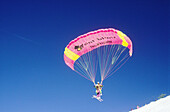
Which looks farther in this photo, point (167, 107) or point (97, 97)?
point (97, 97)

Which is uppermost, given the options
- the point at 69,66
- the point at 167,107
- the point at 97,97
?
the point at 69,66

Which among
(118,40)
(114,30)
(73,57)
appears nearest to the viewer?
(114,30)

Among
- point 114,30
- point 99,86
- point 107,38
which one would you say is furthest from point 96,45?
point 99,86

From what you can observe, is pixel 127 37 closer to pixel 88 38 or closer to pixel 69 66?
pixel 88 38

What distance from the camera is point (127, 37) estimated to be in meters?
18.1

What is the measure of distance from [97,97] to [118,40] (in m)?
5.49

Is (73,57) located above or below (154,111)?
above

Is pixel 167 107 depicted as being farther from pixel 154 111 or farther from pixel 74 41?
pixel 74 41

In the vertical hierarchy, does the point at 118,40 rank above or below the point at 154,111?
above

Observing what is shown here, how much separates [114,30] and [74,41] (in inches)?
143

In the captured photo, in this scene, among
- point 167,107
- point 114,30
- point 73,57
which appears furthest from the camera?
point 73,57

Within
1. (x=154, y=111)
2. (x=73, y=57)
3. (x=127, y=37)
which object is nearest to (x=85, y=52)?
(x=73, y=57)

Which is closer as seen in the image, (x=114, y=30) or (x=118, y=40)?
(x=114, y=30)

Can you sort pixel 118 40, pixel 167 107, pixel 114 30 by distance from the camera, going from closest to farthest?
pixel 167 107 < pixel 114 30 < pixel 118 40
